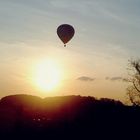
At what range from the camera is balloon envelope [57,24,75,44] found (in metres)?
39.9

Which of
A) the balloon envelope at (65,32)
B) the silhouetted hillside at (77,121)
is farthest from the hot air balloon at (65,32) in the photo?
the silhouetted hillside at (77,121)

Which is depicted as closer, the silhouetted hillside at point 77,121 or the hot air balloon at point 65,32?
the silhouetted hillside at point 77,121

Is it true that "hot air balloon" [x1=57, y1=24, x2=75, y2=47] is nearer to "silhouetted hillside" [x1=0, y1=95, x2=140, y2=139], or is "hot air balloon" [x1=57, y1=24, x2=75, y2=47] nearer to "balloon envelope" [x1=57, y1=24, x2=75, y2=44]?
"balloon envelope" [x1=57, y1=24, x2=75, y2=44]

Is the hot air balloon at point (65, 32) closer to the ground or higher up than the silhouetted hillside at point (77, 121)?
higher up

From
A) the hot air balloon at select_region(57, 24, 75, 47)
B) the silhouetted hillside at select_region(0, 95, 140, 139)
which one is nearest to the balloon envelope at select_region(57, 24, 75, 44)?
the hot air balloon at select_region(57, 24, 75, 47)

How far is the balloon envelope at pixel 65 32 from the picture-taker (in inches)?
1570

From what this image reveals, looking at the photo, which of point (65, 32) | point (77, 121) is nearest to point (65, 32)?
point (65, 32)

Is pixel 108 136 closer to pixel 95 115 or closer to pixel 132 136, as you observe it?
pixel 132 136

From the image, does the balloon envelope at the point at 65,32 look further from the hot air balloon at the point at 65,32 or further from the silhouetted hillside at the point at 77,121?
the silhouetted hillside at the point at 77,121

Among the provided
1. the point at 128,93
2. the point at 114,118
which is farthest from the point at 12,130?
the point at 128,93

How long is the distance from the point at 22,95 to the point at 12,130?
62.7 feet

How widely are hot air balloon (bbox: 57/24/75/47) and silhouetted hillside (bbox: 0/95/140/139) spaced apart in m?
6.32

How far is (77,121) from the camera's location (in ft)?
99.7

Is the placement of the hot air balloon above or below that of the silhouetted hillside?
above
